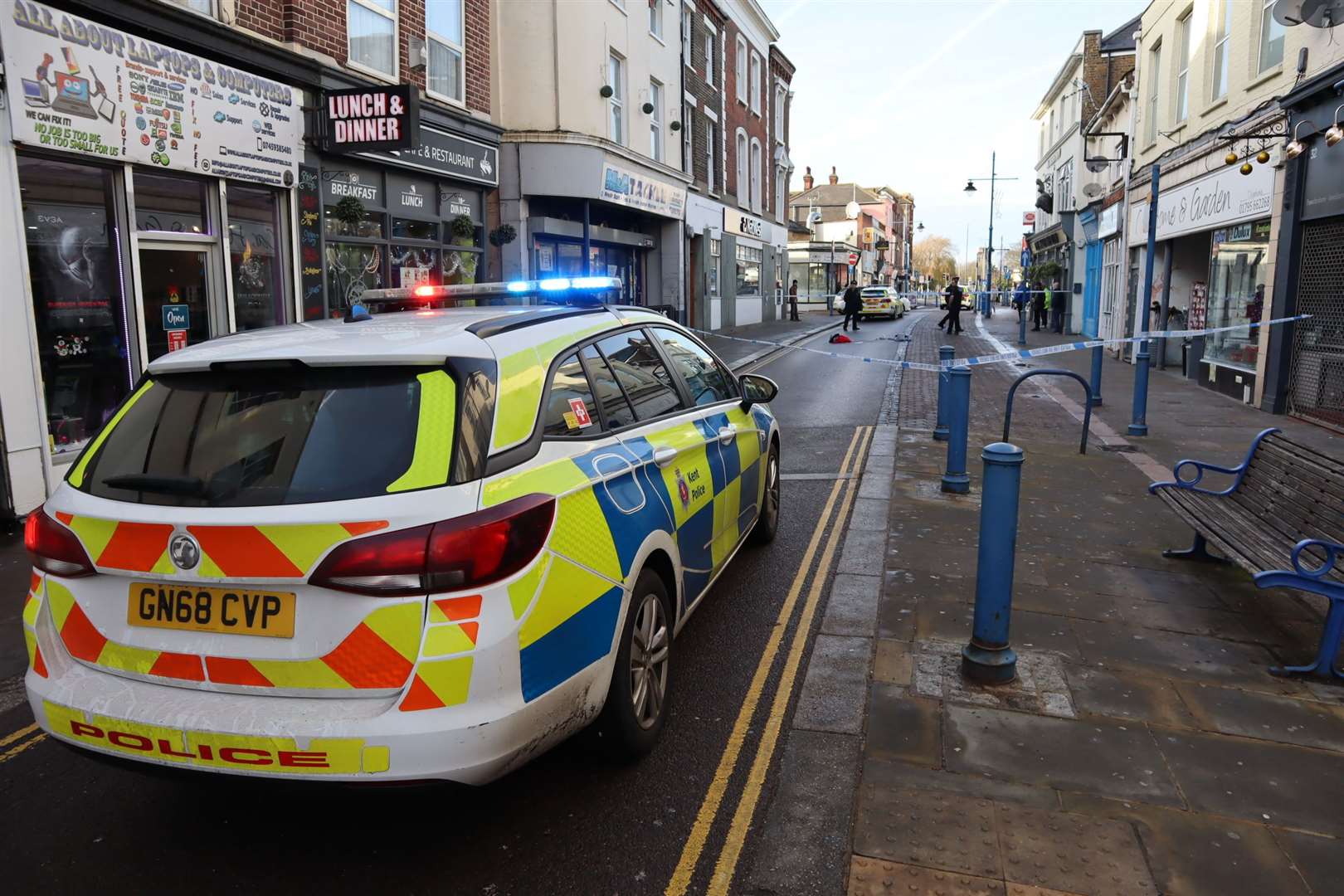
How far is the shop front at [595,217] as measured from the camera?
1691cm

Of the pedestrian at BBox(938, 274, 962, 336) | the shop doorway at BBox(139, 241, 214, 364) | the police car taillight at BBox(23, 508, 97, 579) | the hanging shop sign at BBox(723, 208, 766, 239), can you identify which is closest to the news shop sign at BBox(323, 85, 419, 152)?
the shop doorway at BBox(139, 241, 214, 364)

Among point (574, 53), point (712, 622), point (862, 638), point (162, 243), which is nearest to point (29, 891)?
point (712, 622)

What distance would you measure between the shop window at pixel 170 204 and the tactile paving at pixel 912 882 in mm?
8924

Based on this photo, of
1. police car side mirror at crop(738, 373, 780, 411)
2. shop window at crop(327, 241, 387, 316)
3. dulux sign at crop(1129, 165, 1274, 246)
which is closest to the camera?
police car side mirror at crop(738, 373, 780, 411)

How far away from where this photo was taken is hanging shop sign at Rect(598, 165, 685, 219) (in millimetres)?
18828

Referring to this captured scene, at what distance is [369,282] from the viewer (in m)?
12.6

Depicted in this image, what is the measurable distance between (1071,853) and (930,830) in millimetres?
444

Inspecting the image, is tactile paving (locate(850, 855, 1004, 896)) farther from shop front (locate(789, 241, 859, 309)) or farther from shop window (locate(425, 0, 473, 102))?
shop front (locate(789, 241, 859, 309))

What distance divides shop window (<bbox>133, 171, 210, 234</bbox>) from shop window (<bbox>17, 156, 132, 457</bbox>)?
344mm

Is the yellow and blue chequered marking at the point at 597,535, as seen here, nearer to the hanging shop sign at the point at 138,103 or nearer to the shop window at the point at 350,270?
the hanging shop sign at the point at 138,103

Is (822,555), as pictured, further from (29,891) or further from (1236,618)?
(29,891)

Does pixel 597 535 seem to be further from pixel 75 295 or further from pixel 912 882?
pixel 75 295

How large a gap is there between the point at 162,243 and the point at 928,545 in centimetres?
789

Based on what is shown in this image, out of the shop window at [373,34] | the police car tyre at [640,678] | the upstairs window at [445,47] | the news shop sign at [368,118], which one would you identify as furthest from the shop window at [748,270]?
the police car tyre at [640,678]
